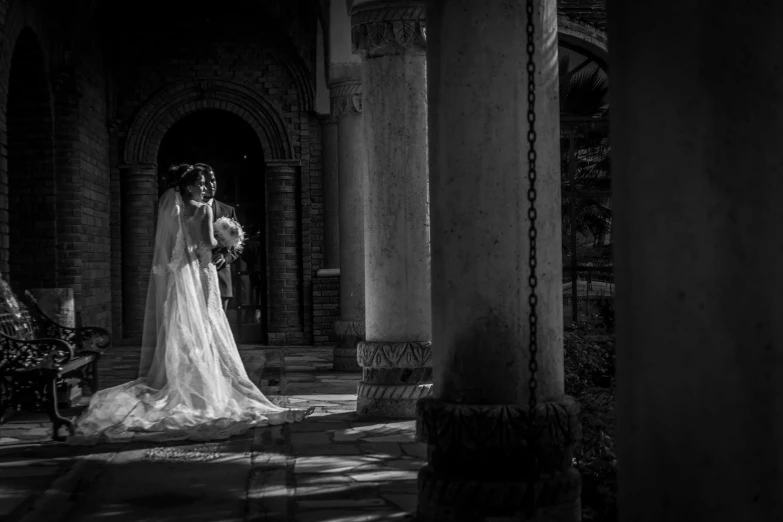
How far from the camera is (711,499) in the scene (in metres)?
1.86

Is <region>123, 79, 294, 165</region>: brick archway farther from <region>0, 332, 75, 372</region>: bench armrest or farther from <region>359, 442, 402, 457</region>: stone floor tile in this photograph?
<region>359, 442, 402, 457</region>: stone floor tile

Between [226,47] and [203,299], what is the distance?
832 cm

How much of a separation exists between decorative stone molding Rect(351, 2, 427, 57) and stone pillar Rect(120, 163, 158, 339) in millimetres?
8024

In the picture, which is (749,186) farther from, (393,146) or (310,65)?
(310,65)

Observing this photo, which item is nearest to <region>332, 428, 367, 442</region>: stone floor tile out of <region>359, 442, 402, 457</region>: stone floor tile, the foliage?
<region>359, 442, 402, 457</region>: stone floor tile

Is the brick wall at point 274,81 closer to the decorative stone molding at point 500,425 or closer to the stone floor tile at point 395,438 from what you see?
the stone floor tile at point 395,438

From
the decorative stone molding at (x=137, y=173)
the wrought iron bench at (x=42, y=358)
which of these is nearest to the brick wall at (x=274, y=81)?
the decorative stone molding at (x=137, y=173)

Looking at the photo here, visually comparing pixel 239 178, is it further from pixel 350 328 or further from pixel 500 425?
pixel 500 425

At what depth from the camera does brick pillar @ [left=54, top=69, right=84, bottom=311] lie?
478 inches

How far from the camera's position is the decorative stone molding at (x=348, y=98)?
37.3 ft

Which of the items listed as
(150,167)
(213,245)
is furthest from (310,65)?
(213,245)

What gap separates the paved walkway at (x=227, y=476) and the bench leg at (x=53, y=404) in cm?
10

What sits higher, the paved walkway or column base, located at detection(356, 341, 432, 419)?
column base, located at detection(356, 341, 432, 419)

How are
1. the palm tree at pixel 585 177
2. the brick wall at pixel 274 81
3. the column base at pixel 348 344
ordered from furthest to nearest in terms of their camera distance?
the brick wall at pixel 274 81 → the palm tree at pixel 585 177 → the column base at pixel 348 344
